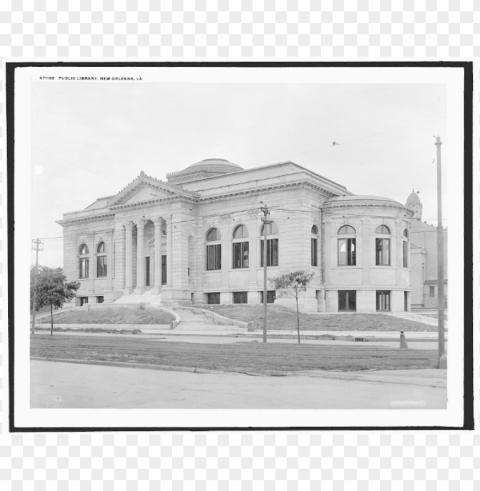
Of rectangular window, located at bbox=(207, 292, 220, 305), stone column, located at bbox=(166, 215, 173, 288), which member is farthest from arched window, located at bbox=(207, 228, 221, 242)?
rectangular window, located at bbox=(207, 292, 220, 305)

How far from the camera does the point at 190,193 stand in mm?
14641

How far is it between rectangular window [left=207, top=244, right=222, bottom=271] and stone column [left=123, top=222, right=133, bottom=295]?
7.09 ft

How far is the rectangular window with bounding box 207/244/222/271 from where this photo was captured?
15.4 metres

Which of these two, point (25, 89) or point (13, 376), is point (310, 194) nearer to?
point (25, 89)

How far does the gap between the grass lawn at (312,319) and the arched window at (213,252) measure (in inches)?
62.9

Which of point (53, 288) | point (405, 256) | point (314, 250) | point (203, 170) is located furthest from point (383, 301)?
point (53, 288)

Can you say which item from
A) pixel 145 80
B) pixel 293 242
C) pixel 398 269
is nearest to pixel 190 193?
pixel 293 242

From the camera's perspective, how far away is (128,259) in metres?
15.2

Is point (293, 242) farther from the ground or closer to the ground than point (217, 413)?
farther from the ground

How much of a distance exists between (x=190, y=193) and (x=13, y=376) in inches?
253

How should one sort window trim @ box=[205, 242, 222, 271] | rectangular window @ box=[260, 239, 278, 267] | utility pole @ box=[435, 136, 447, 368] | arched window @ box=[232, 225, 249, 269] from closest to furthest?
1. utility pole @ box=[435, 136, 447, 368]
2. rectangular window @ box=[260, 239, 278, 267]
3. window trim @ box=[205, 242, 222, 271]
4. arched window @ box=[232, 225, 249, 269]

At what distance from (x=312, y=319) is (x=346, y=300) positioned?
1.68 meters

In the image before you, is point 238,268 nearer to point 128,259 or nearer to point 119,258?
Result: point 128,259

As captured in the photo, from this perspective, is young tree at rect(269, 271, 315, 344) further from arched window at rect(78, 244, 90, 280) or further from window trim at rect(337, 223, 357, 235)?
arched window at rect(78, 244, 90, 280)
